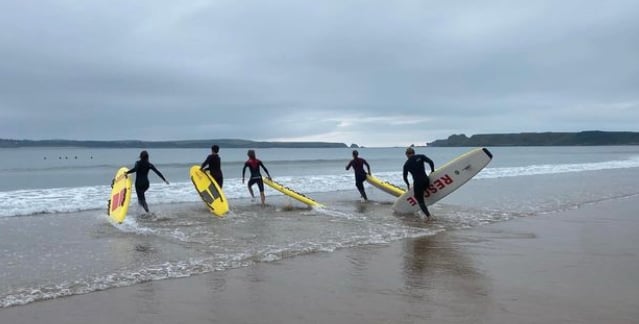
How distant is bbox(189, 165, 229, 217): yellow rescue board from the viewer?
12.7 metres

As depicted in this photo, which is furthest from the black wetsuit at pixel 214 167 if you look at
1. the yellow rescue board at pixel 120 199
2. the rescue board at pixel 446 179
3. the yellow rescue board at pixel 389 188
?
the yellow rescue board at pixel 389 188

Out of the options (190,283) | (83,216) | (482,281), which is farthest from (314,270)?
(83,216)

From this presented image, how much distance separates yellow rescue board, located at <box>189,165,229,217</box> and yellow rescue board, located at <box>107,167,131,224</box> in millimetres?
1748

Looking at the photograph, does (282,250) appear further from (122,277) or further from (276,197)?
(276,197)

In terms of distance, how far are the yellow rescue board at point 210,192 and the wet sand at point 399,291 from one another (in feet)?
18.2

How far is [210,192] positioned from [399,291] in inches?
334

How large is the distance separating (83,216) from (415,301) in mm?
9615

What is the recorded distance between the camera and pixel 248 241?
875 cm

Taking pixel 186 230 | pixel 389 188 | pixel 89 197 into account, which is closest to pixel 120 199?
pixel 186 230

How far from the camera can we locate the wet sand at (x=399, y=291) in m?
4.77

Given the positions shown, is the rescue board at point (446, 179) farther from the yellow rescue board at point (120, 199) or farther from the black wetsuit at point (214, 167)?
the yellow rescue board at point (120, 199)

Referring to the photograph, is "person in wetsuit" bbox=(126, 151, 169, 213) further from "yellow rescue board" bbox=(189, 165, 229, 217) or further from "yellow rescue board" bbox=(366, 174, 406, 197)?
"yellow rescue board" bbox=(366, 174, 406, 197)

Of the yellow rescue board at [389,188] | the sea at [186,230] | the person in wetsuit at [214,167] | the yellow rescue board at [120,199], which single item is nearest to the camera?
the sea at [186,230]

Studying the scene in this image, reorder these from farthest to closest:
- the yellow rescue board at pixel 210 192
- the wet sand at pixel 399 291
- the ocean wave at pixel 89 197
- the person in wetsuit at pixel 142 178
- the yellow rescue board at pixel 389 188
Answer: the yellow rescue board at pixel 389 188 → the ocean wave at pixel 89 197 → the yellow rescue board at pixel 210 192 → the person in wetsuit at pixel 142 178 → the wet sand at pixel 399 291
